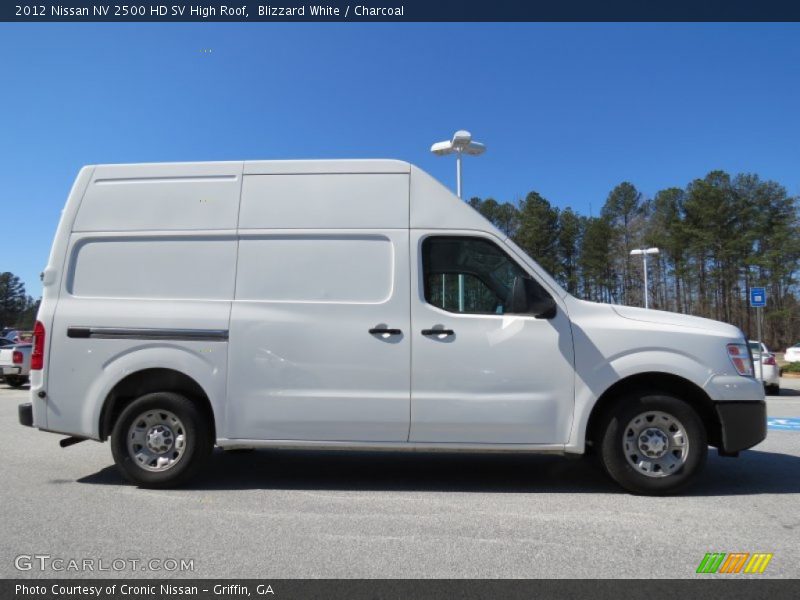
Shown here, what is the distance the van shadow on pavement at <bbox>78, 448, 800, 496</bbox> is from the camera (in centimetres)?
494

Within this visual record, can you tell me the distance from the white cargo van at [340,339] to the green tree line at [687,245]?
38170 millimetres

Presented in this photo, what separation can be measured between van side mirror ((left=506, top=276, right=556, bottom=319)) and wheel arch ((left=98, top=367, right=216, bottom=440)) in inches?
108

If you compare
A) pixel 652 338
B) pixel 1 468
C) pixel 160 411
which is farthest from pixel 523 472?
pixel 1 468

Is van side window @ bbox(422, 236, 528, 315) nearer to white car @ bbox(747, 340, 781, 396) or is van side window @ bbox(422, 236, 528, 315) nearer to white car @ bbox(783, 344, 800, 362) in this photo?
white car @ bbox(747, 340, 781, 396)

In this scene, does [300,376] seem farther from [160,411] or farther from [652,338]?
[652,338]

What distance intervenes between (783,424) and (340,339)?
25.4 feet

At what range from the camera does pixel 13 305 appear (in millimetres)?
101062

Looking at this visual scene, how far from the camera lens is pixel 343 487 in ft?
16.2

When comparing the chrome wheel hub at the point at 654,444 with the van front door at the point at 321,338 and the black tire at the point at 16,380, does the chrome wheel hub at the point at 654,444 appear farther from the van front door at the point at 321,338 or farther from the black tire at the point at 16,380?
the black tire at the point at 16,380

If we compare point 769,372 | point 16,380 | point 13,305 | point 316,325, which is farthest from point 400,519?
point 13,305

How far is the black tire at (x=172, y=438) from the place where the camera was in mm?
4742

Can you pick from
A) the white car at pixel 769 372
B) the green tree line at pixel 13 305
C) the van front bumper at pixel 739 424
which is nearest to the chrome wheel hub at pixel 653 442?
the van front bumper at pixel 739 424

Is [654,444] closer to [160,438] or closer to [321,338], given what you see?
[321,338]
